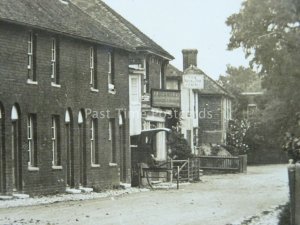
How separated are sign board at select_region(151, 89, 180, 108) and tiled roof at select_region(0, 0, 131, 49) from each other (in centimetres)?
711

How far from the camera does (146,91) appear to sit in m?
46.4

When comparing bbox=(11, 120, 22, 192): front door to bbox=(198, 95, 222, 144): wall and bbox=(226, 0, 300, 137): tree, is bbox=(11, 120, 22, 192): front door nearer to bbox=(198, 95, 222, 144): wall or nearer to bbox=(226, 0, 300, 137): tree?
bbox=(226, 0, 300, 137): tree

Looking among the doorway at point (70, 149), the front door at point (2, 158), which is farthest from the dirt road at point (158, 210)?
the doorway at point (70, 149)

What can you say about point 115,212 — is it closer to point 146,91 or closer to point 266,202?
point 266,202

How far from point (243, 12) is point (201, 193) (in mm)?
12597

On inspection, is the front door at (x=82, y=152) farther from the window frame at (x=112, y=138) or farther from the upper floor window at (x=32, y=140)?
the upper floor window at (x=32, y=140)

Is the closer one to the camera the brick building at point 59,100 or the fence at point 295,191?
the fence at point 295,191

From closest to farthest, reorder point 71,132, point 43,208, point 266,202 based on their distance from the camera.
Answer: point 43,208, point 266,202, point 71,132

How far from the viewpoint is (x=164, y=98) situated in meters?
45.8

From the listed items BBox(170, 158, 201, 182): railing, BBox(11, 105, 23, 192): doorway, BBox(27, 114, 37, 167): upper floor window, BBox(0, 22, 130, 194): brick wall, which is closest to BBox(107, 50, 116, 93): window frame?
BBox(0, 22, 130, 194): brick wall

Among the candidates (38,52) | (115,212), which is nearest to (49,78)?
(38,52)

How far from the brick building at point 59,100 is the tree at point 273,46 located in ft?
20.3

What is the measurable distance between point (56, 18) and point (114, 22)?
1427 cm

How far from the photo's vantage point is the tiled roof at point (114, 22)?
46281 mm
